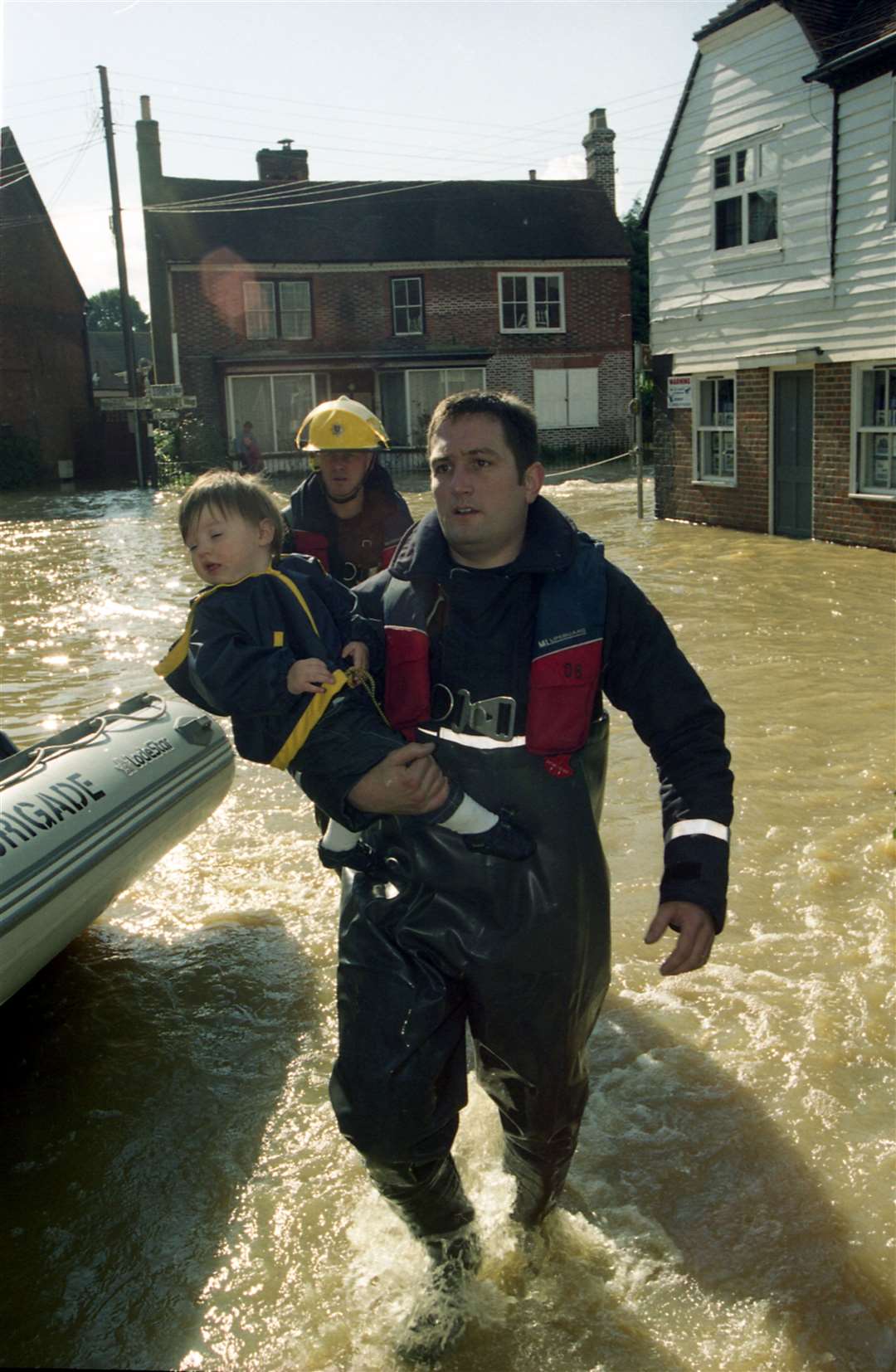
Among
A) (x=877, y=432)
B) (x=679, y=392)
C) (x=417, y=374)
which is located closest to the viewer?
(x=877, y=432)

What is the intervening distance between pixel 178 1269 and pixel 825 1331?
1.65m

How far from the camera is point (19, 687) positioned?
1005 cm

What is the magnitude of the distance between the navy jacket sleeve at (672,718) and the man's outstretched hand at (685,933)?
0.19 ft

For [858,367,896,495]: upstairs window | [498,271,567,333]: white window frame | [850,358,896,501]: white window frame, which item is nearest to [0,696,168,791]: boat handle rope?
[850,358,896,501]: white window frame

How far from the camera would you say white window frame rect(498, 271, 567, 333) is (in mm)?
33531

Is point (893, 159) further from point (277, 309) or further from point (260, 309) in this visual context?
point (260, 309)

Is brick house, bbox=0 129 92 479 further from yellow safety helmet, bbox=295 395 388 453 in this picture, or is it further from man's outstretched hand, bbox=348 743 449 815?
man's outstretched hand, bbox=348 743 449 815

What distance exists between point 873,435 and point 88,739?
37.9 feet

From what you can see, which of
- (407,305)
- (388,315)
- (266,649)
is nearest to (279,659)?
(266,649)

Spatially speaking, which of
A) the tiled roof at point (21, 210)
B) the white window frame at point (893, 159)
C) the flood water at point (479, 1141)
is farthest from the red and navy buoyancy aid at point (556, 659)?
the tiled roof at point (21, 210)

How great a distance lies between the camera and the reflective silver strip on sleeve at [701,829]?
2697 millimetres

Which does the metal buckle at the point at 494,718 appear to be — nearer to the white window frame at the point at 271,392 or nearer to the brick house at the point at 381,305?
the white window frame at the point at 271,392

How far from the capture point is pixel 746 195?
1550cm

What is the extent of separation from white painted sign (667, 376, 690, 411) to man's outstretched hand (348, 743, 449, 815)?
50.9 feet
